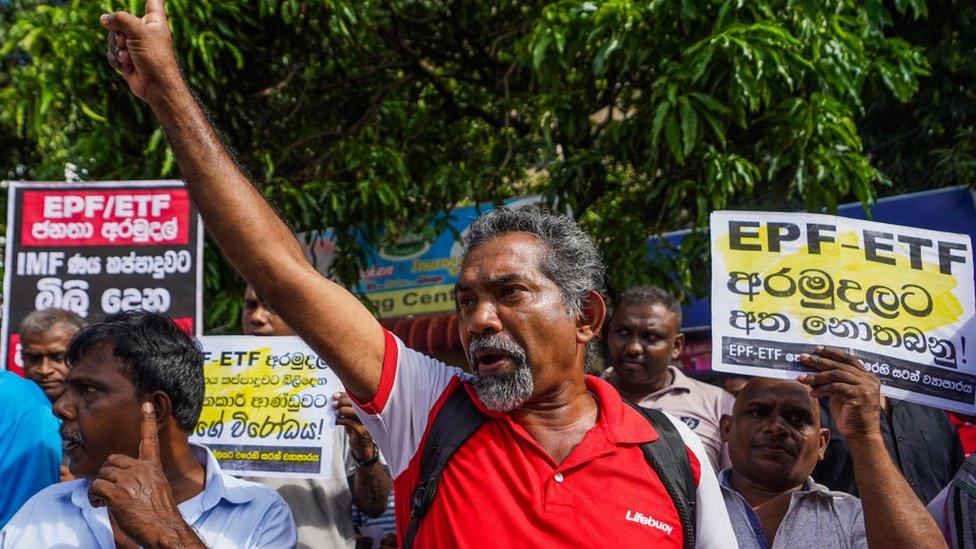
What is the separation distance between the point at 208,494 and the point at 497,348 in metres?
1.00

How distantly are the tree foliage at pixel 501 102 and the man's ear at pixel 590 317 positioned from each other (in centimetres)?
291

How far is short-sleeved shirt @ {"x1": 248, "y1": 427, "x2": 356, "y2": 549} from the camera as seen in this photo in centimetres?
410

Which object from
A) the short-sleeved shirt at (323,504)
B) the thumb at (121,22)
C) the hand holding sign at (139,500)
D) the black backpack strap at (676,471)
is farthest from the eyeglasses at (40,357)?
the black backpack strap at (676,471)

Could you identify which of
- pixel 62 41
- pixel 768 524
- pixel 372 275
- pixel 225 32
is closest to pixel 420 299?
pixel 372 275

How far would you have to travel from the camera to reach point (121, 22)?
204 cm

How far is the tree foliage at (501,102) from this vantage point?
5562mm

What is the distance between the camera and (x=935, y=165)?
7277 mm

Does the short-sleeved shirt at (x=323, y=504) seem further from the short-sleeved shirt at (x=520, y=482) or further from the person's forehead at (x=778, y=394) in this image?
the short-sleeved shirt at (x=520, y=482)

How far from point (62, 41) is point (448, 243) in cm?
352

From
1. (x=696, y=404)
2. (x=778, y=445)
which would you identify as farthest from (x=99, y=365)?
(x=696, y=404)

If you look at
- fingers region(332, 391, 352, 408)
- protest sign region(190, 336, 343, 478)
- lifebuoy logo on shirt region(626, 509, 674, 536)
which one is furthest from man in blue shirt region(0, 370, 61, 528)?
lifebuoy logo on shirt region(626, 509, 674, 536)

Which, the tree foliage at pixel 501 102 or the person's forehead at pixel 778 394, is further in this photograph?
the tree foliage at pixel 501 102

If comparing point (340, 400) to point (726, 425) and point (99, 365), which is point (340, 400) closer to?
point (99, 365)

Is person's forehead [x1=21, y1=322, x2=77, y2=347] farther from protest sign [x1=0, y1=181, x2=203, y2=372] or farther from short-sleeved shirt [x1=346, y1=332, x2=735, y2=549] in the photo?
short-sleeved shirt [x1=346, y1=332, x2=735, y2=549]
